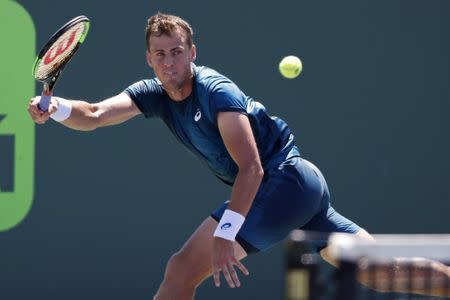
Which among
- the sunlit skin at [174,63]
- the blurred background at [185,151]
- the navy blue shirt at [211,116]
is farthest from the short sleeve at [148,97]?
the blurred background at [185,151]

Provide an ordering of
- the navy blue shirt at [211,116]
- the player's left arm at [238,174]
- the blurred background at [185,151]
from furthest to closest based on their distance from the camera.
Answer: the blurred background at [185,151] → the navy blue shirt at [211,116] → the player's left arm at [238,174]

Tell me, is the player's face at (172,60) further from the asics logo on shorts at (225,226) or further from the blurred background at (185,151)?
the blurred background at (185,151)

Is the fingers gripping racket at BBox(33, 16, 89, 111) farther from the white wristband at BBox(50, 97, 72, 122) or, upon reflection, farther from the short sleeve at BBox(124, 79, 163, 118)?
the short sleeve at BBox(124, 79, 163, 118)

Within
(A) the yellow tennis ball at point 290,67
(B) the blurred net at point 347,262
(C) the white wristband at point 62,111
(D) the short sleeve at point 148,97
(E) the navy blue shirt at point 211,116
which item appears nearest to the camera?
(B) the blurred net at point 347,262

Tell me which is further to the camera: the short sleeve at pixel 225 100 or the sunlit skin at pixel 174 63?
the sunlit skin at pixel 174 63

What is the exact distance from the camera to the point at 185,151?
6.64 metres

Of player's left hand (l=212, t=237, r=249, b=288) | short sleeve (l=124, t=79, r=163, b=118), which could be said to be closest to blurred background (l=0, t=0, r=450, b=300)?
short sleeve (l=124, t=79, r=163, b=118)

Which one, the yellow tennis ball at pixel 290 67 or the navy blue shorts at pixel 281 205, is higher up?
the yellow tennis ball at pixel 290 67

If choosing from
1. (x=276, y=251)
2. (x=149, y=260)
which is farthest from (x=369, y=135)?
(x=149, y=260)

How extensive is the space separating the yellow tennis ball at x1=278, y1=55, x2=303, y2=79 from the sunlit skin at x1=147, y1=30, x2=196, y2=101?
1539mm

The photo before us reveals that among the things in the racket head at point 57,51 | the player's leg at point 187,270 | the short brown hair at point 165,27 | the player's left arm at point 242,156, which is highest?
the short brown hair at point 165,27

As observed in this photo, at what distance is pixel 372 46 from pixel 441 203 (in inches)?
40.3

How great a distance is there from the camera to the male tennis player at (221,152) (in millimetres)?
4461

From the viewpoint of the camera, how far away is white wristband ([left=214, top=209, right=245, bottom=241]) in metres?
4.46
